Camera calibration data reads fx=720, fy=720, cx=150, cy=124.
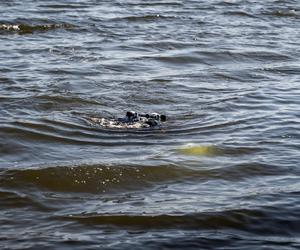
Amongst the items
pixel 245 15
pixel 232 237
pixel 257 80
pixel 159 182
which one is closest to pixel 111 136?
pixel 159 182

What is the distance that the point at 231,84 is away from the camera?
1005cm

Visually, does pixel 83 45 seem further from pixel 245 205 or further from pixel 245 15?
pixel 245 205

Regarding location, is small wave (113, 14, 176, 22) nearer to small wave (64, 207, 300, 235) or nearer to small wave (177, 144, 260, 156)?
small wave (177, 144, 260, 156)

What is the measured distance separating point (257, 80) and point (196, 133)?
117 inches

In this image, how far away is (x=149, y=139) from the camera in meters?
7.39

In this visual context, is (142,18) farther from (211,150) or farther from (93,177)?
(93,177)

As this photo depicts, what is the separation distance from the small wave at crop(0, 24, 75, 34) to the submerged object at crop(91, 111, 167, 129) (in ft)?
20.6

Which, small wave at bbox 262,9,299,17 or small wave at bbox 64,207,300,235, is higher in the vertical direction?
small wave at bbox 262,9,299,17

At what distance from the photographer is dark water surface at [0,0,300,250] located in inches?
206

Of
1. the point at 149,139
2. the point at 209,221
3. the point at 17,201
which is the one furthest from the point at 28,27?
the point at 209,221

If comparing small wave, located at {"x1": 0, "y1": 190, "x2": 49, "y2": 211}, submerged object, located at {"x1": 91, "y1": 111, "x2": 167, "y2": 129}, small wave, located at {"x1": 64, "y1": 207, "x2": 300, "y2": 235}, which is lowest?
small wave, located at {"x1": 64, "y1": 207, "x2": 300, "y2": 235}

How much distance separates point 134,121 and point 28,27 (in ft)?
22.7

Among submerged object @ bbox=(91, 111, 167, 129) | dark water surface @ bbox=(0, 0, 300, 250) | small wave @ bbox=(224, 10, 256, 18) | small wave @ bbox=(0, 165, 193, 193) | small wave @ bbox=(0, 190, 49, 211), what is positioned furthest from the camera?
small wave @ bbox=(224, 10, 256, 18)

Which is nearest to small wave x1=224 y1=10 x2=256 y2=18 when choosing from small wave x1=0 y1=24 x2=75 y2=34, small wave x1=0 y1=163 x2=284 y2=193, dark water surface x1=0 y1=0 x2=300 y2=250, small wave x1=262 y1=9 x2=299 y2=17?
small wave x1=262 y1=9 x2=299 y2=17
